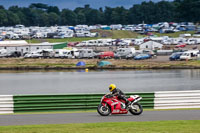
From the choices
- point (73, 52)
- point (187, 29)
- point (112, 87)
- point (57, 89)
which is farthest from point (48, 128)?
point (187, 29)

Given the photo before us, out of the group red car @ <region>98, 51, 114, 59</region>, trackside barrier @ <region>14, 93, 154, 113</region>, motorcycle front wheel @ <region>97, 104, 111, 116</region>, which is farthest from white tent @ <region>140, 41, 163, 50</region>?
motorcycle front wheel @ <region>97, 104, 111, 116</region>

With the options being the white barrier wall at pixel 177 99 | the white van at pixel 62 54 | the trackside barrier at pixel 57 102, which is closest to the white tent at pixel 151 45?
the white van at pixel 62 54

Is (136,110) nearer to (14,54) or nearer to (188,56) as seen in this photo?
(188,56)

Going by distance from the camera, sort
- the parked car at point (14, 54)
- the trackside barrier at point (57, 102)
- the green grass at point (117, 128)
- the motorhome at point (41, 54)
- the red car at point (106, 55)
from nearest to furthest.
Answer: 1. the green grass at point (117, 128)
2. the trackside barrier at point (57, 102)
3. the red car at point (106, 55)
4. the motorhome at point (41, 54)
5. the parked car at point (14, 54)

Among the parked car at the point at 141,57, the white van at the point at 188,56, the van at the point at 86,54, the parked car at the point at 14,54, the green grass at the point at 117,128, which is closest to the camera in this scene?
the green grass at the point at 117,128

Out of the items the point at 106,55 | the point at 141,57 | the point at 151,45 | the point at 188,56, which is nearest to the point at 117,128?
the point at 188,56

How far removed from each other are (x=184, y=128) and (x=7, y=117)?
30.5ft

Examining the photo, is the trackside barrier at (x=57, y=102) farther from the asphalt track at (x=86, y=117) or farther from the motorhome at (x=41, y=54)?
the motorhome at (x=41, y=54)

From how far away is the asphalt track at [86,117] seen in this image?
2219cm

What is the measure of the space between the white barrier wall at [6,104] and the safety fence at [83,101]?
7.1 inches

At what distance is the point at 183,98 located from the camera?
2712 cm

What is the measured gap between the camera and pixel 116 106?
23656 millimetres

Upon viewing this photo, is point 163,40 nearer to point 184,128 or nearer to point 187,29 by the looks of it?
point 187,29

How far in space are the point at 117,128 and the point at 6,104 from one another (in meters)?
8.71
